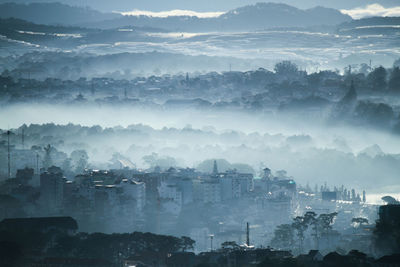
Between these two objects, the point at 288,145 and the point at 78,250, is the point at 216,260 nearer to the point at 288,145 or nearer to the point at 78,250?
the point at 78,250

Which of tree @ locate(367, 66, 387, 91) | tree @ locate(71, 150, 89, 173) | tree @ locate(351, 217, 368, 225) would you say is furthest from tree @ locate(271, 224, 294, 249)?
tree @ locate(367, 66, 387, 91)

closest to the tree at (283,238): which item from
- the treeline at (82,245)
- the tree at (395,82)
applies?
the treeline at (82,245)

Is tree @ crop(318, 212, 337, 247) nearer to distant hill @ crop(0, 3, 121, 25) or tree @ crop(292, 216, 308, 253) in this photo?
tree @ crop(292, 216, 308, 253)

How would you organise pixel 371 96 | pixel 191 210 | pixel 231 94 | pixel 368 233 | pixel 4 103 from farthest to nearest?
1. pixel 231 94
2. pixel 4 103
3. pixel 371 96
4. pixel 191 210
5. pixel 368 233

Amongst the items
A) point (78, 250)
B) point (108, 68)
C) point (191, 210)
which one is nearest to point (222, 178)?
point (191, 210)

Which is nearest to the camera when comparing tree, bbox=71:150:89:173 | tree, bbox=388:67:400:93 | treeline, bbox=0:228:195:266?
treeline, bbox=0:228:195:266

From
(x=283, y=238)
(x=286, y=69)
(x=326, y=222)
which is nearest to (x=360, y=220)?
(x=326, y=222)

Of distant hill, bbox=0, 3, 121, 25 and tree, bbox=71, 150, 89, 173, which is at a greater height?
distant hill, bbox=0, 3, 121, 25
